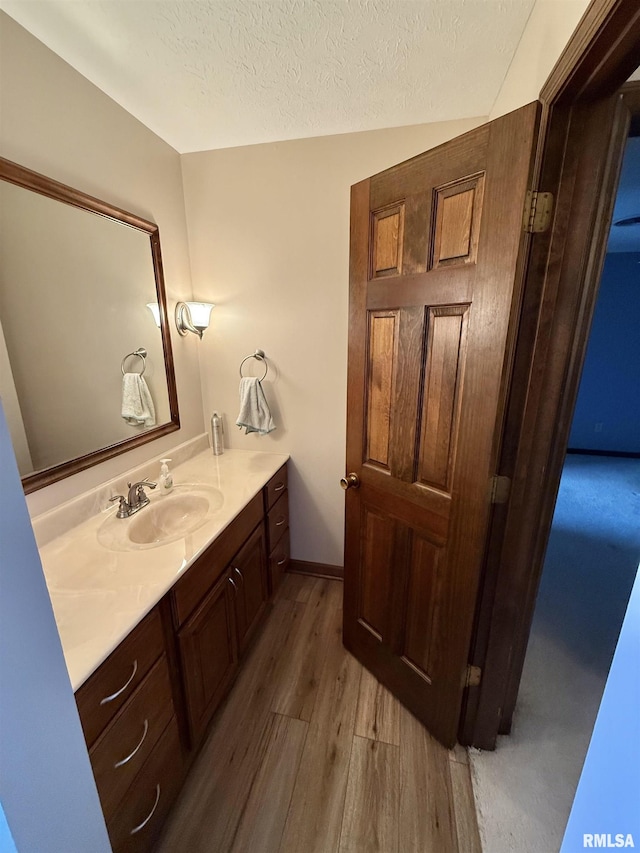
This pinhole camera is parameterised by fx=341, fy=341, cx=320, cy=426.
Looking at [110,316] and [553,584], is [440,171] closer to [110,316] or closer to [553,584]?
[110,316]

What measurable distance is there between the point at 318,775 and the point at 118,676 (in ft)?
2.98

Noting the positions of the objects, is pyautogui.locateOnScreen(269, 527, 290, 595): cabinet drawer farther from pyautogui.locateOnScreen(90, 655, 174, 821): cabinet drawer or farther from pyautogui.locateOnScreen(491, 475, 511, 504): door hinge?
pyautogui.locateOnScreen(491, 475, 511, 504): door hinge

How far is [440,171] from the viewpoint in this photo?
101cm

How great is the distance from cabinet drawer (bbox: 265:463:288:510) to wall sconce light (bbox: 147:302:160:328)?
0.99m

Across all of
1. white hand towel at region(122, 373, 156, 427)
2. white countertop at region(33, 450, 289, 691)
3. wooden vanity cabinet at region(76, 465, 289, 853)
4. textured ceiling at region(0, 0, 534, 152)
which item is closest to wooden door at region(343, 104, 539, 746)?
textured ceiling at region(0, 0, 534, 152)

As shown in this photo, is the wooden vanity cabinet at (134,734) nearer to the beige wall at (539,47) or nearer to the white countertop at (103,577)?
the white countertop at (103,577)

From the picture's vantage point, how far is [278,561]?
6.75 feet

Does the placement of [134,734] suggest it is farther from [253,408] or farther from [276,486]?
[253,408]

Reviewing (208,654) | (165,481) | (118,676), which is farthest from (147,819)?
(165,481)

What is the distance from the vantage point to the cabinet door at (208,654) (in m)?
1.17

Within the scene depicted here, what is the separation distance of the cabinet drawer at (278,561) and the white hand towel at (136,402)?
3.24ft

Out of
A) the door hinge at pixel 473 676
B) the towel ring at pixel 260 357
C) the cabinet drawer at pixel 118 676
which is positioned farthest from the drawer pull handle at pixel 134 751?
the towel ring at pixel 260 357

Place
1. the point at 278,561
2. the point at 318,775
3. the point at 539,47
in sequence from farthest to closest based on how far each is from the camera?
1. the point at 278,561
2. the point at 318,775
3. the point at 539,47

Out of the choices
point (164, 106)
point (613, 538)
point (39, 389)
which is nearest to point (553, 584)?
point (613, 538)
